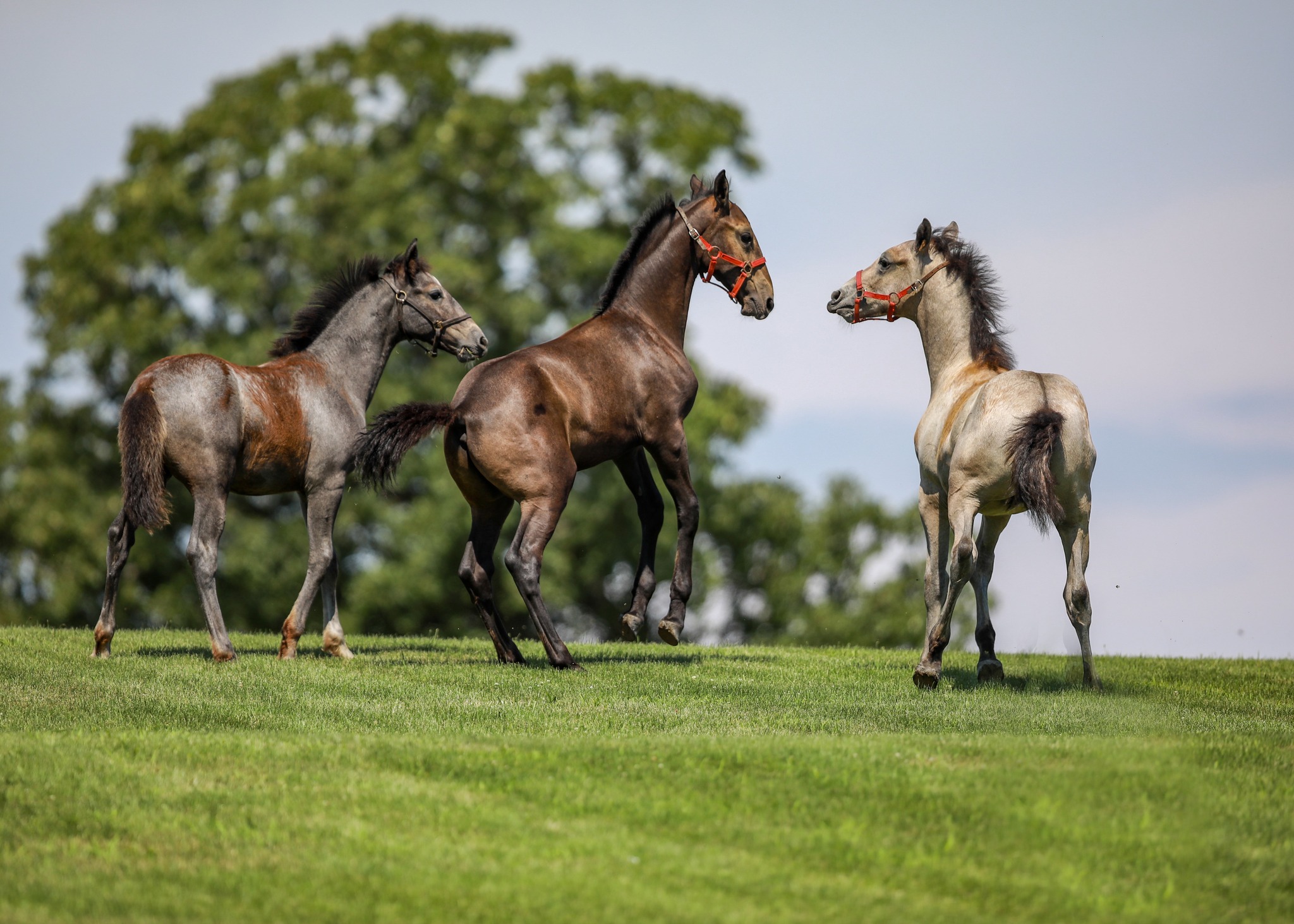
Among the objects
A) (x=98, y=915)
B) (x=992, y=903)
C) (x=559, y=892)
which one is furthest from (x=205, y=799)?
(x=992, y=903)

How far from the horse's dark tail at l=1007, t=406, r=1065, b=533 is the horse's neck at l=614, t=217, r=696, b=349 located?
148 inches

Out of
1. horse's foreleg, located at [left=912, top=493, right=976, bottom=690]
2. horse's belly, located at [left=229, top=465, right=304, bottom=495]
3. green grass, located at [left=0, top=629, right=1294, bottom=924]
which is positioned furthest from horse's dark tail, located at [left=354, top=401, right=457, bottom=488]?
horse's foreleg, located at [left=912, top=493, right=976, bottom=690]

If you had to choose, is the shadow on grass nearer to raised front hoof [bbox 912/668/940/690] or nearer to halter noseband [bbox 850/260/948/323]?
raised front hoof [bbox 912/668/940/690]

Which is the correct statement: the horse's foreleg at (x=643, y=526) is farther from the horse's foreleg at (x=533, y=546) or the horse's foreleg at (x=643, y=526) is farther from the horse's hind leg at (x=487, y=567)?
the horse's foreleg at (x=533, y=546)

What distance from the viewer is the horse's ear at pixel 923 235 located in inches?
472

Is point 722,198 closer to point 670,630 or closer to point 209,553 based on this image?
point 670,630

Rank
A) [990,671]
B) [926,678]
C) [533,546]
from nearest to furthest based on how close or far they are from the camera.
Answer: [926,678]
[533,546]
[990,671]

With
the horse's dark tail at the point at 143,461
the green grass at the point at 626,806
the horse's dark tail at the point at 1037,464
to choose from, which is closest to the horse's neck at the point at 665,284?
the horse's dark tail at the point at 1037,464

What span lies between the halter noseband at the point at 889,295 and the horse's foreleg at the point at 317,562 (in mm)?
4992

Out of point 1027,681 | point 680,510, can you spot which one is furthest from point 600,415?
point 1027,681

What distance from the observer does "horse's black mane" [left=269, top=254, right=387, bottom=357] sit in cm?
1347

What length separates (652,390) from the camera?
12305mm

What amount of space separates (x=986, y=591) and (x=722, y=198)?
439 centimetres

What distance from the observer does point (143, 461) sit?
1149 centimetres
